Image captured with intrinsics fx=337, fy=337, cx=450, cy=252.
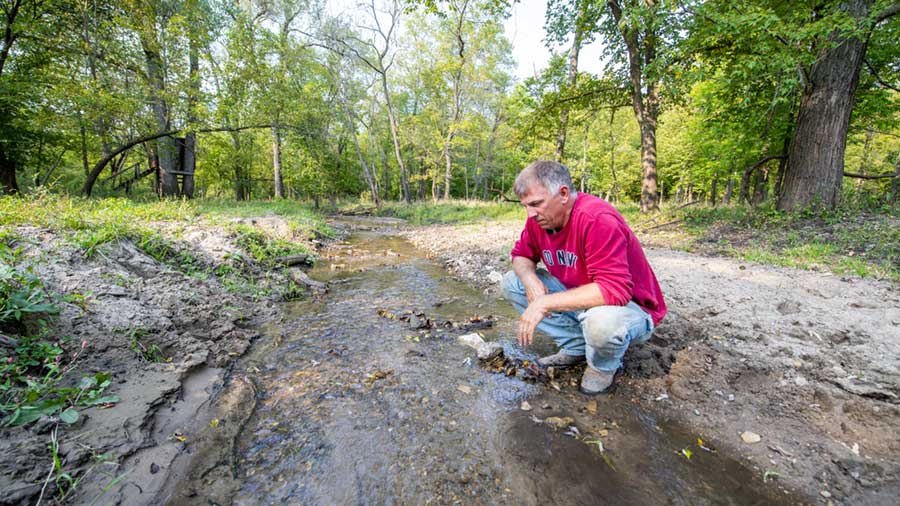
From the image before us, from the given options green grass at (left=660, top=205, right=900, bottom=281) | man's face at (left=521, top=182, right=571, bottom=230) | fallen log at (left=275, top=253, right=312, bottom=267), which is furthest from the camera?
fallen log at (left=275, top=253, right=312, bottom=267)

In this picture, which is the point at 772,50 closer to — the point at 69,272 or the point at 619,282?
the point at 619,282

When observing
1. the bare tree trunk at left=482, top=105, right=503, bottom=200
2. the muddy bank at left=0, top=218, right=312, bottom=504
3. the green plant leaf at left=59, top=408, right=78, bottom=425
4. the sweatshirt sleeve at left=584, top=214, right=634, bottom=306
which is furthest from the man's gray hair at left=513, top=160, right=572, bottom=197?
the bare tree trunk at left=482, top=105, right=503, bottom=200

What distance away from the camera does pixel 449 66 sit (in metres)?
18.5

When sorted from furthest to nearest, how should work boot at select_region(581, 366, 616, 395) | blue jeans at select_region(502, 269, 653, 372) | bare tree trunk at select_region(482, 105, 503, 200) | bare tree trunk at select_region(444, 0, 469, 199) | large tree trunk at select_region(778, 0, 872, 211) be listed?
bare tree trunk at select_region(482, 105, 503, 200), bare tree trunk at select_region(444, 0, 469, 199), large tree trunk at select_region(778, 0, 872, 211), work boot at select_region(581, 366, 616, 395), blue jeans at select_region(502, 269, 653, 372)

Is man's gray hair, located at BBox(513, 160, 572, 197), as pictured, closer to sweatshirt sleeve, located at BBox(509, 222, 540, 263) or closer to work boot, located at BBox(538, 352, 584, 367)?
sweatshirt sleeve, located at BBox(509, 222, 540, 263)

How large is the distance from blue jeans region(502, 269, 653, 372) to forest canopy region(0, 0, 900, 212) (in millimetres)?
5783

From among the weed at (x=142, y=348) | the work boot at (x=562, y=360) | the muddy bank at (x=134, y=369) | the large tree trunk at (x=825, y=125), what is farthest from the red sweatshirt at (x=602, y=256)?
the large tree trunk at (x=825, y=125)

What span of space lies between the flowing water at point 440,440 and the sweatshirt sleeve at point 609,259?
0.81m

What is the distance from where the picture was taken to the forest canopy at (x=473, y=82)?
577 centimetres

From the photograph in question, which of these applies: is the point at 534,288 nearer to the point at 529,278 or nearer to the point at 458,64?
the point at 529,278

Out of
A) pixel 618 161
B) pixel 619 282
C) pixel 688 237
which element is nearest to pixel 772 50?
pixel 688 237

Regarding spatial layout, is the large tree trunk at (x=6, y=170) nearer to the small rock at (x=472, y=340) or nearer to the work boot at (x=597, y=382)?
the small rock at (x=472, y=340)

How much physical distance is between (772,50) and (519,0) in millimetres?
5141

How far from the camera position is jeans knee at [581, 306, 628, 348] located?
6.63ft
